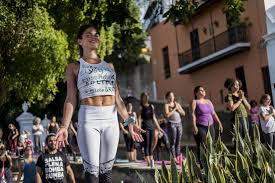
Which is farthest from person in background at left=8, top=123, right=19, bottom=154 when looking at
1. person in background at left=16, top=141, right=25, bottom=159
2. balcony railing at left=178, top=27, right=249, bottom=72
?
balcony railing at left=178, top=27, right=249, bottom=72

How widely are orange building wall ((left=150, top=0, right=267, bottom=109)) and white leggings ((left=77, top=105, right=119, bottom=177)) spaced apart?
19693 millimetres

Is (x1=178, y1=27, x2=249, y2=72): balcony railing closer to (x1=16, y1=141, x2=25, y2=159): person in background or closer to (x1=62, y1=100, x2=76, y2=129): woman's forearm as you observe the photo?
(x1=16, y1=141, x2=25, y2=159): person in background

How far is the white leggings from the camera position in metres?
4.12

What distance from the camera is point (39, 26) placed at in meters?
14.5

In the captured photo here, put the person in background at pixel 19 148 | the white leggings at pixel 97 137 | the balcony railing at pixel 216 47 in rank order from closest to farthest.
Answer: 1. the white leggings at pixel 97 137
2. the person in background at pixel 19 148
3. the balcony railing at pixel 216 47

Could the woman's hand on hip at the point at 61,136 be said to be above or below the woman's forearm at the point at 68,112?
below

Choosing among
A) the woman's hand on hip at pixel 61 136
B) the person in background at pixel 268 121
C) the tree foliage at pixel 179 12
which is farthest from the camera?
the person in background at pixel 268 121

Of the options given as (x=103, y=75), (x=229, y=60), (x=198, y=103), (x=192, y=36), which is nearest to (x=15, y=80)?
(x=198, y=103)

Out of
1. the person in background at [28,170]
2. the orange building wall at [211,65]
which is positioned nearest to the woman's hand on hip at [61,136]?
the person in background at [28,170]

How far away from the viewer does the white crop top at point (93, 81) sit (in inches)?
166

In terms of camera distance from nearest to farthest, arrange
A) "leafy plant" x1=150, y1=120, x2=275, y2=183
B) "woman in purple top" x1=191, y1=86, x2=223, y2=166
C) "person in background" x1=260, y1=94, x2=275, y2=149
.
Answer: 1. "leafy plant" x1=150, y1=120, x2=275, y2=183
2. "woman in purple top" x1=191, y1=86, x2=223, y2=166
3. "person in background" x1=260, y1=94, x2=275, y2=149

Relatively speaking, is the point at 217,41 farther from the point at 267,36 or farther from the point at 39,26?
the point at 39,26

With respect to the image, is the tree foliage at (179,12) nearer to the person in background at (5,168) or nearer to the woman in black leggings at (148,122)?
the woman in black leggings at (148,122)

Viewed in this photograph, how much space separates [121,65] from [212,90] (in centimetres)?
847
